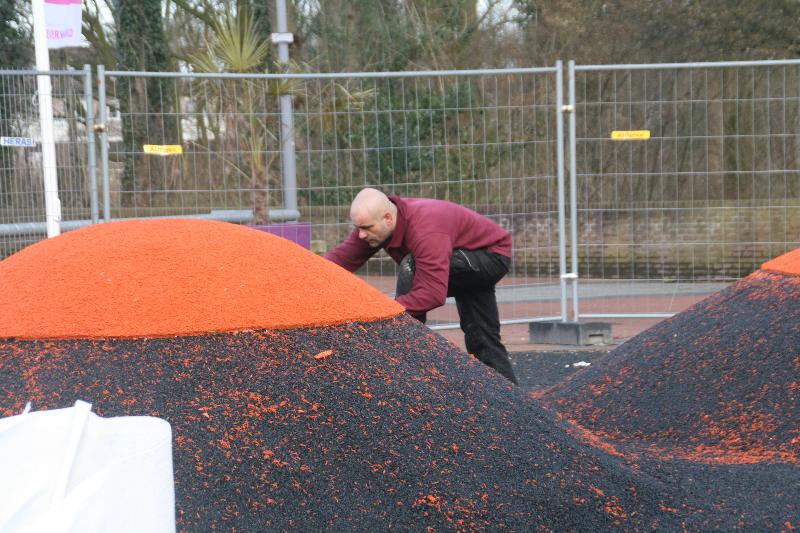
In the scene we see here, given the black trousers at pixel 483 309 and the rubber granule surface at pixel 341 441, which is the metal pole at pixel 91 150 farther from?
the rubber granule surface at pixel 341 441

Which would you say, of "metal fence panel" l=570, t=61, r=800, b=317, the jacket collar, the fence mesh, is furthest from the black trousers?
"metal fence panel" l=570, t=61, r=800, b=317

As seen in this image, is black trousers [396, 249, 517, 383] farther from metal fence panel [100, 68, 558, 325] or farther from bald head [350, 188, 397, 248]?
metal fence panel [100, 68, 558, 325]

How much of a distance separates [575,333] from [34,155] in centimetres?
443

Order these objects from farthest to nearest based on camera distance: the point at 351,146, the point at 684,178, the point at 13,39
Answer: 1. the point at 13,39
2. the point at 684,178
3. the point at 351,146

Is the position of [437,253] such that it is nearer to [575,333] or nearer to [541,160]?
[575,333]

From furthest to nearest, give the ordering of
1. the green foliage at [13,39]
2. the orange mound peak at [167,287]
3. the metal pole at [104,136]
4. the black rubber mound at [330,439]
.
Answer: the green foliage at [13,39]
the metal pole at [104,136]
the orange mound peak at [167,287]
the black rubber mound at [330,439]

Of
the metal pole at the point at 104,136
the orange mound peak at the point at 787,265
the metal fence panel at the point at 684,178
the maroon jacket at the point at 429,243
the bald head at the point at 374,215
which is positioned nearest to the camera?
the maroon jacket at the point at 429,243

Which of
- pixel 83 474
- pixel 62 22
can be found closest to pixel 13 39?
pixel 62 22

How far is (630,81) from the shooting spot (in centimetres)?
890

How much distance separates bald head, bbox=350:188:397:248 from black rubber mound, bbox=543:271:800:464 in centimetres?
141

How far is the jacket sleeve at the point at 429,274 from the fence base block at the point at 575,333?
3599 mm

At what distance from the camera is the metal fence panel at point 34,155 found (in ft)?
23.8

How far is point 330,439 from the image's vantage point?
11.1ft

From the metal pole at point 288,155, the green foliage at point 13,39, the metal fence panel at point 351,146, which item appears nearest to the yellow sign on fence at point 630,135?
the metal fence panel at point 351,146
